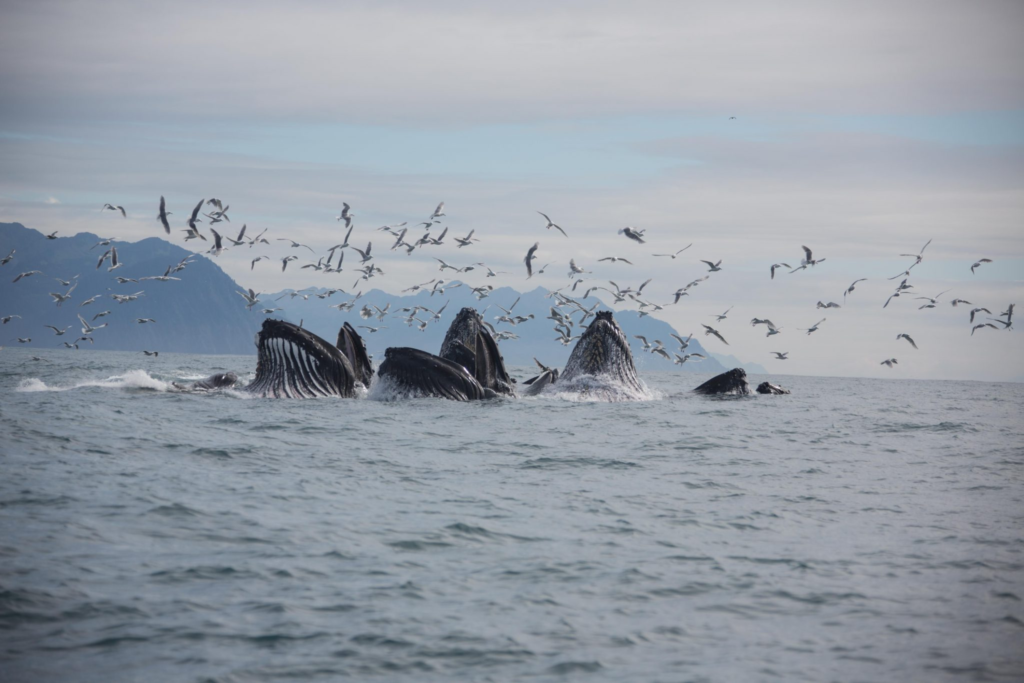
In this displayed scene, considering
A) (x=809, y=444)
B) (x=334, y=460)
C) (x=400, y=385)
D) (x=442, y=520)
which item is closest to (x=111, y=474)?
(x=334, y=460)

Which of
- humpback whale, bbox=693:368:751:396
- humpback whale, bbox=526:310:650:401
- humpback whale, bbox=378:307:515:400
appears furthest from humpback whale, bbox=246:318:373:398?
humpback whale, bbox=693:368:751:396

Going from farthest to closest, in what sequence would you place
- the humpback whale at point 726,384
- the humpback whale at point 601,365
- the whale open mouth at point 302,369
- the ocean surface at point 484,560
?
the humpback whale at point 726,384 → the humpback whale at point 601,365 → the whale open mouth at point 302,369 → the ocean surface at point 484,560

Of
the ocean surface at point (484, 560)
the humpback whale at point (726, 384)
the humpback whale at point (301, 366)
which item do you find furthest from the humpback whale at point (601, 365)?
the ocean surface at point (484, 560)

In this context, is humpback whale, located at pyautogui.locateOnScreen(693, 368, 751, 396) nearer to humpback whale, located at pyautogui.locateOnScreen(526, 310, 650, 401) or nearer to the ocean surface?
humpback whale, located at pyautogui.locateOnScreen(526, 310, 650, 401)

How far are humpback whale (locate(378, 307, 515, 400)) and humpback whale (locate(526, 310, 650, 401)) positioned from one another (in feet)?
5.80

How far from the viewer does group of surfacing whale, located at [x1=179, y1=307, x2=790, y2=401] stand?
19594 millimetres

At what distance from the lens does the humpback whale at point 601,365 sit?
22.3 meters

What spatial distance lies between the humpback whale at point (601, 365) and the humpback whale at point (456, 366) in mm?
1767

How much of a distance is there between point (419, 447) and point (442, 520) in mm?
5186

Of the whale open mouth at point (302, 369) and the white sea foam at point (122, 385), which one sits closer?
the whale open mouth at point (302, 369)

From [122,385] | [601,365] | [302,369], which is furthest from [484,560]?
[122,385]

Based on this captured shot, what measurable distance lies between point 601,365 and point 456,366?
4.26 m

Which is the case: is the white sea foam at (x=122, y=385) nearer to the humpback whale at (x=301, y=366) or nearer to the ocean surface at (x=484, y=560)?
the humpback whale at (x=301, y=366)

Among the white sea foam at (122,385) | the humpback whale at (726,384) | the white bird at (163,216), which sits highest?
the white bird at (163,216)
